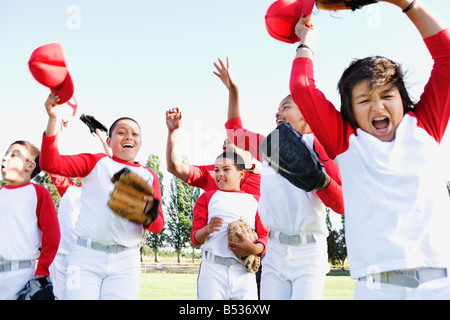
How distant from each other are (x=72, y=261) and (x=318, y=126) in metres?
2.49

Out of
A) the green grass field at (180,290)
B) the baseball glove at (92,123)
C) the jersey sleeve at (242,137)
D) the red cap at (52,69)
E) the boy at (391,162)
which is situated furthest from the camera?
the green grass field at (180,290)

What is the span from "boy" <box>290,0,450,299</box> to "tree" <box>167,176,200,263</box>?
37072 mm

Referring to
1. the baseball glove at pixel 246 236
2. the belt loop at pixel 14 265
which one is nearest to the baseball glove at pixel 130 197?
the baseball glove at pixel 246 236

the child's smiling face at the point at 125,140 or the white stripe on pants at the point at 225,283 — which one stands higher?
the child's smiling face at the point at 125,140

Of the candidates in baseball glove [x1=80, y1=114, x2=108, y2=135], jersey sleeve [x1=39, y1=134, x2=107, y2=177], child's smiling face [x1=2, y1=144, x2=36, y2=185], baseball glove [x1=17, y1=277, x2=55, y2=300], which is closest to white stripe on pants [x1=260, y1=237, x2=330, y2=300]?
jersey sleeve [x1=39, y1=134, x2=107, y2=177]

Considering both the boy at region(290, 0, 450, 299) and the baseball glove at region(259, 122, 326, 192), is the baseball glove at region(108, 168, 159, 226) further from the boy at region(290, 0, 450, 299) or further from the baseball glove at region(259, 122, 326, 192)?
the boy at region(290, 0, 450, 299)

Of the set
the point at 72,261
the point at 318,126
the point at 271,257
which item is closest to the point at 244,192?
the point at 271,257

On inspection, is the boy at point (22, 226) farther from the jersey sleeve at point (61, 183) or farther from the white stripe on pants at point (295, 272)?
the white stripe on pants at point (295, 272)

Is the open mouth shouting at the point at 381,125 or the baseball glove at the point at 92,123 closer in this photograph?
the open mouth shouting at the point at 381,125

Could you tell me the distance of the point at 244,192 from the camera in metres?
4.52

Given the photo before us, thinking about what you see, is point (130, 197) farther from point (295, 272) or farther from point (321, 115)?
point (321, 115)

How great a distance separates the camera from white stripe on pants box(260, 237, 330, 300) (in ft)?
9.85

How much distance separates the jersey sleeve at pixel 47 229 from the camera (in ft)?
13.0

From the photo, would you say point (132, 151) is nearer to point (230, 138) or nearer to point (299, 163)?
point (230, 138)
